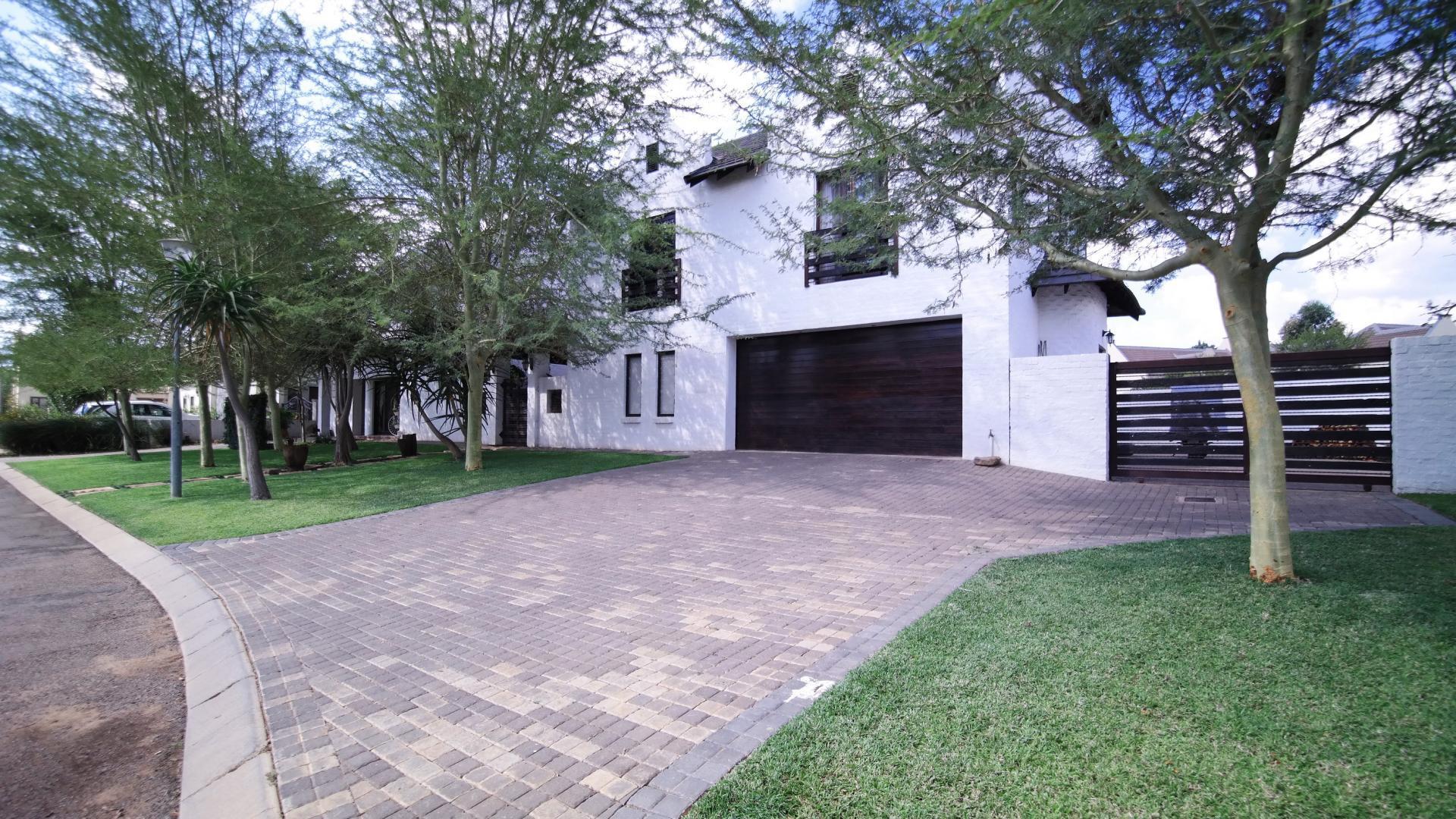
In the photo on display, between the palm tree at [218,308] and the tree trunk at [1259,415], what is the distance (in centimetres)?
1265

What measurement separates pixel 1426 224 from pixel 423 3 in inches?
523

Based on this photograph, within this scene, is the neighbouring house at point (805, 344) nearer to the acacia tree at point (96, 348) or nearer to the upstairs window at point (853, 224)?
the upstairs window at point (853, 224)

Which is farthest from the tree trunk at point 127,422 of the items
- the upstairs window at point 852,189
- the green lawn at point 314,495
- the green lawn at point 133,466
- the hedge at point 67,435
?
the upstairs window at point 852,189

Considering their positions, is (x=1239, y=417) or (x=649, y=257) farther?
(x=649, y=257)

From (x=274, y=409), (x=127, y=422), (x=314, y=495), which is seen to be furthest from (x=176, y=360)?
(x=127, y=422)

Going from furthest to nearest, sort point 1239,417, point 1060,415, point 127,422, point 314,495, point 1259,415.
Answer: point 127,422, point 1060,415, point 314,495, point 1239,417, point 1259,415

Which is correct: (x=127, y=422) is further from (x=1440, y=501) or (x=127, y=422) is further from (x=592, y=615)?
(x=1440, y=501)

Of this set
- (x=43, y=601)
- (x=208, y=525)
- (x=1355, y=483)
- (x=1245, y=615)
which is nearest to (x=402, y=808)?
(x=1245, y=615)

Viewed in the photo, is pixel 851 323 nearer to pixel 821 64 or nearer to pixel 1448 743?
pixel 821 64

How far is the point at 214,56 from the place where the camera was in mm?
12414

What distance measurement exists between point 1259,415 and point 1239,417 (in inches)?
256

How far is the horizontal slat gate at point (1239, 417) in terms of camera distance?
29.2 ft

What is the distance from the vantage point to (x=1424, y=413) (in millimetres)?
8477

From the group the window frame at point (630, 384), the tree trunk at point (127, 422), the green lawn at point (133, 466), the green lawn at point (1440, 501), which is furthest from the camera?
the tree trunk at point (127, 422)
